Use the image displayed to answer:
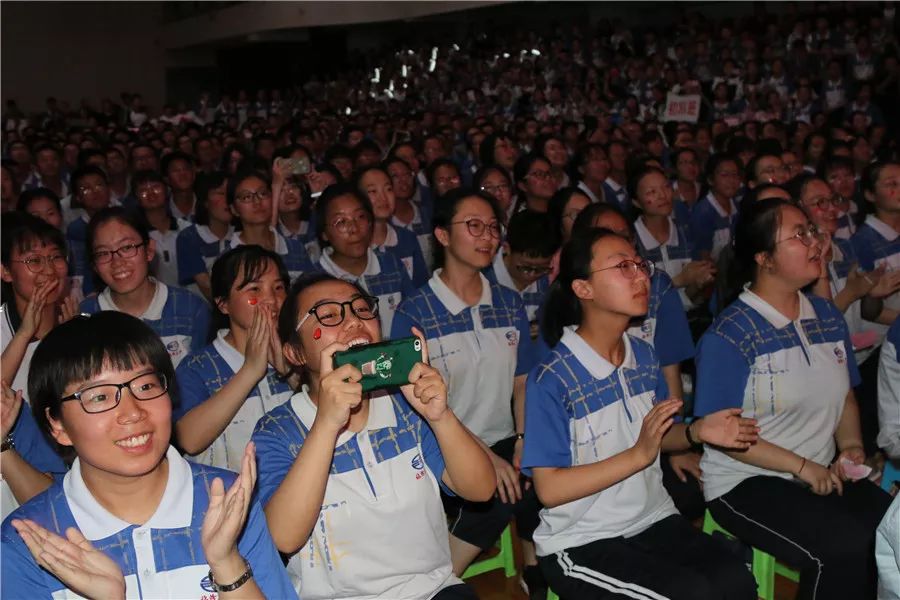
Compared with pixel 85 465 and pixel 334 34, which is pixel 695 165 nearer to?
pixel 85 465

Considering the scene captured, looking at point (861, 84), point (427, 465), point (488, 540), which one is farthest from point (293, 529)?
point (861, 84)

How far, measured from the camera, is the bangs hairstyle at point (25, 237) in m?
2.82

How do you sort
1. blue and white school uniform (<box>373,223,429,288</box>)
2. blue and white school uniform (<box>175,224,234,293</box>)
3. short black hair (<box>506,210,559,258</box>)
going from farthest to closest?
blue and white school uniform (<box>175,224,234,293</box>) < blue and white school uniform (<box>373,223,429,288</box>) < short black hair (<box>506,210,559,258</box>)

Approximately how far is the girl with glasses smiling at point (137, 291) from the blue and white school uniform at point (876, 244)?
2.59m

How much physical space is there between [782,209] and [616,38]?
484 inches

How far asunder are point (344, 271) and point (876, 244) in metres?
2.12

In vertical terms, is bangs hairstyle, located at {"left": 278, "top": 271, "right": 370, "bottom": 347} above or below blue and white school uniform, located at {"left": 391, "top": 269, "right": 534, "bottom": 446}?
above

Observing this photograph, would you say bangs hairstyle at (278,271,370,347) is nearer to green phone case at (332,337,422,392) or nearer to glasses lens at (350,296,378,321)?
glasses lens at (350,296,378,321)

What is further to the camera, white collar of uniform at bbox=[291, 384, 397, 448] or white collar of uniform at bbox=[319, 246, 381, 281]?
white collar of uniform at bbox=[319, 246, 381, 281]

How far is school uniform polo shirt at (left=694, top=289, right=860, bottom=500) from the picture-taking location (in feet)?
8.12

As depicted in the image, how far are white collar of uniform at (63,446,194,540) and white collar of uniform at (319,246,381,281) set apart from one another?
202cm

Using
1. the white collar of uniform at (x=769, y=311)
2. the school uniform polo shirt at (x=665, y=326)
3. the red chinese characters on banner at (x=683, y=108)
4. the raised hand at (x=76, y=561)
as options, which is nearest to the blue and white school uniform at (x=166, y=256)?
the school uniform polo shirt at (x=665, y=326)

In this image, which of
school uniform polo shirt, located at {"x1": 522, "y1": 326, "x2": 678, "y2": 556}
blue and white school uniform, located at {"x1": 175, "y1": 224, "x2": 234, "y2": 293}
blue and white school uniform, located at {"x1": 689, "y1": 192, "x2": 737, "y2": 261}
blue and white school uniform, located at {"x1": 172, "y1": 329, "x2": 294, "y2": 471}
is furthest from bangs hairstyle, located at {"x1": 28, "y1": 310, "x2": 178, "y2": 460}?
blue and white school uniform, located at {"x1": 689, "y1": 192, "x2": 737, "y2": 261}

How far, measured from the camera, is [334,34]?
67.5 feet
